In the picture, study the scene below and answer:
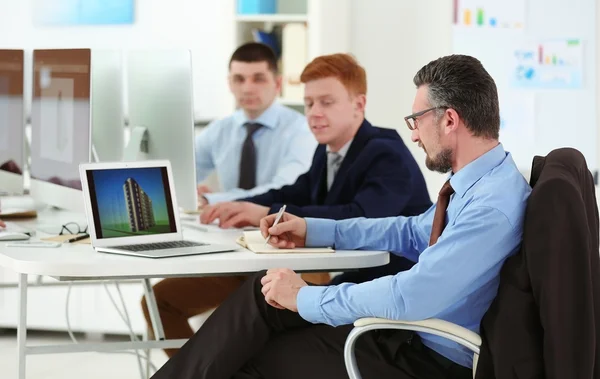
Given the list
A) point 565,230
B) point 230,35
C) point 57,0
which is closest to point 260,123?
point 230,35

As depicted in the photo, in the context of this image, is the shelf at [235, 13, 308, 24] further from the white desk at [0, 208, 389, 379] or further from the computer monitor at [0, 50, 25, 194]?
the white desk at [0, 208, 389, 379]

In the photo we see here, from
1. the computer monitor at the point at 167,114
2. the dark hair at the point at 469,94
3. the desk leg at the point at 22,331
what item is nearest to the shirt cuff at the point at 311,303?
the dark hair at the point at 469,94

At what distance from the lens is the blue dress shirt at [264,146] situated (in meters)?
3.97

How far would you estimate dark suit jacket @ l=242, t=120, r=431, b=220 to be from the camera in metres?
2.74

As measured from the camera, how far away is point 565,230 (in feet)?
5.86

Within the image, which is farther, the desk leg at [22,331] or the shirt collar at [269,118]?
the shirt collar at [269,118]

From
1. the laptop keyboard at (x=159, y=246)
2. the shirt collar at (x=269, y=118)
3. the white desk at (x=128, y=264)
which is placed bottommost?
the white desk at (x=128, y=264)

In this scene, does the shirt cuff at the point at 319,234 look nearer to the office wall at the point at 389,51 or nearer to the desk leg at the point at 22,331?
the desk leg at the point at 22,331

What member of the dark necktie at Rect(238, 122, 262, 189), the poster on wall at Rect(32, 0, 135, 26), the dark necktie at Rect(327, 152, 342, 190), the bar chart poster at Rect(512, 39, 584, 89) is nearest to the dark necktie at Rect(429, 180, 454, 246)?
the dark necktie at Rect(327, 152, 342, 190)

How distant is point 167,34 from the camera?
540 centimetres

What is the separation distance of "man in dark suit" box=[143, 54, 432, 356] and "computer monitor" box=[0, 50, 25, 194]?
631 mm

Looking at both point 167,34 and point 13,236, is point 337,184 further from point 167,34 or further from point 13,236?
point 167,34

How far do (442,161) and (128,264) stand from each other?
768mm

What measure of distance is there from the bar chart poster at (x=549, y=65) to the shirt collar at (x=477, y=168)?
2.88 m
